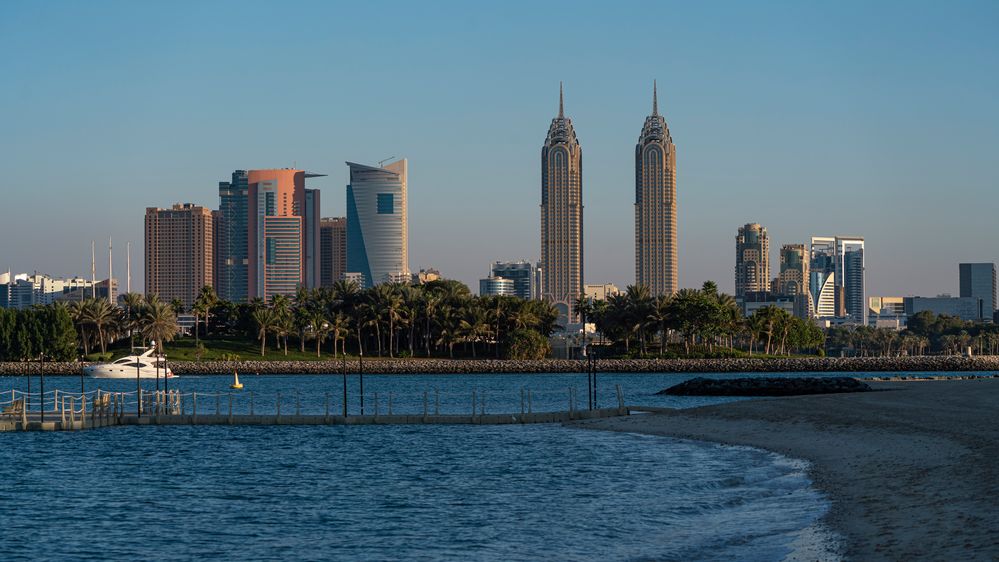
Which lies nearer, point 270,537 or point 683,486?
point 270,537

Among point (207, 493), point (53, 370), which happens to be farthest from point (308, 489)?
point (53, 370)

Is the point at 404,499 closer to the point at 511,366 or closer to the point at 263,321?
the point at 511,366

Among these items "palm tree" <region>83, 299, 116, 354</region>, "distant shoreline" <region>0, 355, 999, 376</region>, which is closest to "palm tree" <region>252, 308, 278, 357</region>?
"distant shoreline" <region>0, 355, 999, 376</region>

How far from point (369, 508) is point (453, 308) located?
145935 mm

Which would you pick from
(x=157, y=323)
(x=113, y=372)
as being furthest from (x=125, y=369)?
(x=157, y=323)

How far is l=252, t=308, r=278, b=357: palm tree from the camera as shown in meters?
182

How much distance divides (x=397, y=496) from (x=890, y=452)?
17.1m

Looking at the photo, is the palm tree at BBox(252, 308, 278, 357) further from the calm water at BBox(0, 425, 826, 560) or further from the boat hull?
the calm water at BBox(0, 425, 826, 560)

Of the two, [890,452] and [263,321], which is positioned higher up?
[263,321]

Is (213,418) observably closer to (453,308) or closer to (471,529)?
(471,529)

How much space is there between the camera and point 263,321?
183 metres

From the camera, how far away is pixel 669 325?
185250mm

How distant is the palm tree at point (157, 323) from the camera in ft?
577

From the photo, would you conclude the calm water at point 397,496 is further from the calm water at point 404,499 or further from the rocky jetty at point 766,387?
the rocky jetty at point 766,387
